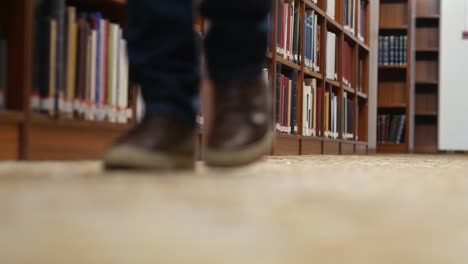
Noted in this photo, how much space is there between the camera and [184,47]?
3.92 ft

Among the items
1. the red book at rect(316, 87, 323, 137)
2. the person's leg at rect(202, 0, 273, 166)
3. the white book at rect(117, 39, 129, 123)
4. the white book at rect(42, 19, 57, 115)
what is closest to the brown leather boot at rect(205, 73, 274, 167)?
the person's leg at rect(202, 0, 273, 166)

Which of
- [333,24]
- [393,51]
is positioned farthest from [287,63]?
[393,51]

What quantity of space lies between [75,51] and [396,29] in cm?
572

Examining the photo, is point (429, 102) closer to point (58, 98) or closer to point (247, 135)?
point (58, 98)

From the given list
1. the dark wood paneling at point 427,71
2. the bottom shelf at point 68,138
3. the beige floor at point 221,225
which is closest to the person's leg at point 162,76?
the beige floor at point 221,225

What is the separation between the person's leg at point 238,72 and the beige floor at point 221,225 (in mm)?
324

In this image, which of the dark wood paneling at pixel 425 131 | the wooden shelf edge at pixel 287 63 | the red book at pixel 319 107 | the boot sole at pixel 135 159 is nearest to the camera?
the boot sole at pixel 135 159

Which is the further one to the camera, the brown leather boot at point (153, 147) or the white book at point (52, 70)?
the white book at point (52, 70)

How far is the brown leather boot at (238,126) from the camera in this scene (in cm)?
119

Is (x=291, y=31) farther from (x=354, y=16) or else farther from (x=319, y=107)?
(x=354, y=16)

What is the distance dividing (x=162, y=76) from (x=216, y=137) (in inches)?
5.3

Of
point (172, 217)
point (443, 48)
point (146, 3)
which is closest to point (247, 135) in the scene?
point (146, 3)

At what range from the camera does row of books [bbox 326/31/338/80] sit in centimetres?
479

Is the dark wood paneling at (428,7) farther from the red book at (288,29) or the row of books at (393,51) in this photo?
the red book at (288,29)
